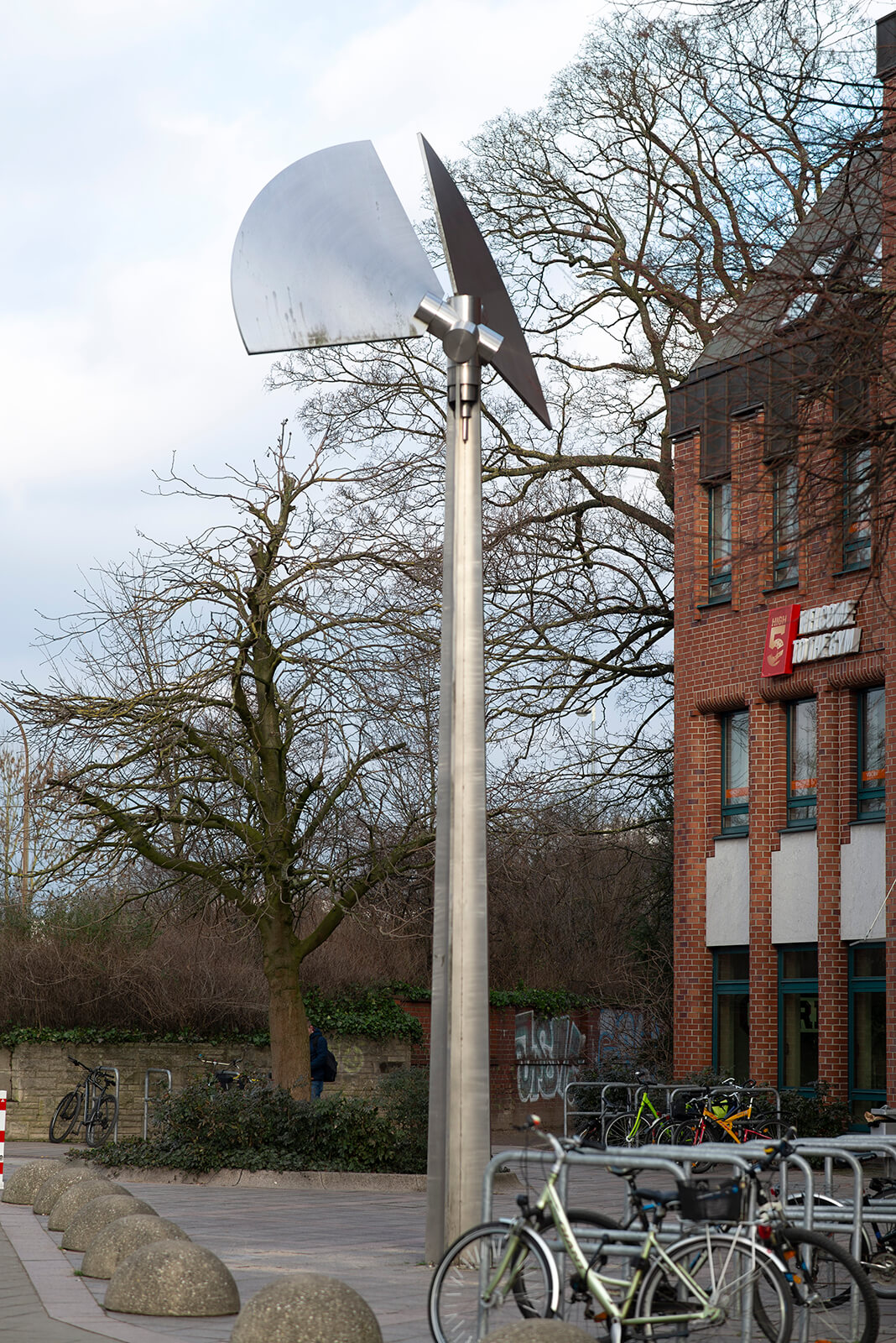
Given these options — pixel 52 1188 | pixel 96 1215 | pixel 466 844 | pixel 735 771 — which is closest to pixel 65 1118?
pixel 735 771

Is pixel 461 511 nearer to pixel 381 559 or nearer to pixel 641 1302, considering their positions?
pixel 641 1302

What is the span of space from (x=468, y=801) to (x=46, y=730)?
1061cm

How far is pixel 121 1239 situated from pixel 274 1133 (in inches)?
323

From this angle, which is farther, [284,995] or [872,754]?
[284,995]

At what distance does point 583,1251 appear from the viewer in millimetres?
7535

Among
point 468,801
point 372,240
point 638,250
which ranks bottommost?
point 468,801

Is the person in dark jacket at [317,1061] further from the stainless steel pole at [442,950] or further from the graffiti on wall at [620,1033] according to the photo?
the stainless steel pole at [442,950]

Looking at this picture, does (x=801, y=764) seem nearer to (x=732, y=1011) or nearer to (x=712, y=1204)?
(x=732, y=1011)

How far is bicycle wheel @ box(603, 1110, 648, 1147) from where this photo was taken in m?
19.2

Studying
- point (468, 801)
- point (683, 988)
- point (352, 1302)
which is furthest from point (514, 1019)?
point (352, 1302)

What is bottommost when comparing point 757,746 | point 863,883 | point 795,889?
point 795,889

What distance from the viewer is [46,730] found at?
66.6 feet

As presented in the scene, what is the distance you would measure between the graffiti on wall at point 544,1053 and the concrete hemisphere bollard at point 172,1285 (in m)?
21.8

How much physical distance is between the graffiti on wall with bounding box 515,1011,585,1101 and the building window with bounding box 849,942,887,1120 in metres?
10.1
